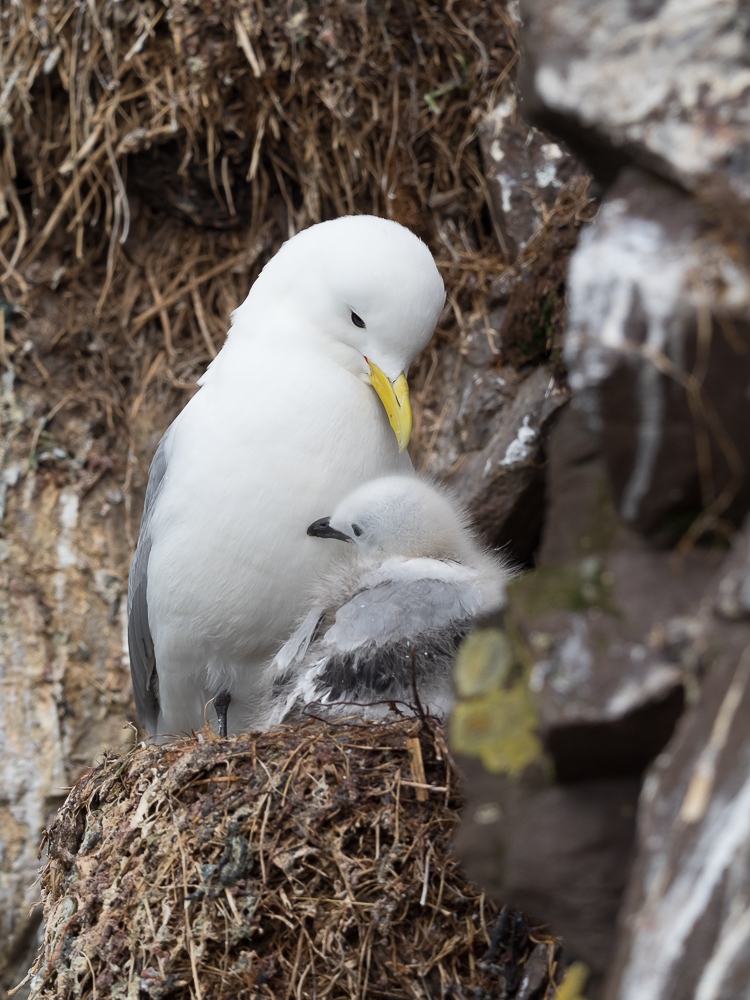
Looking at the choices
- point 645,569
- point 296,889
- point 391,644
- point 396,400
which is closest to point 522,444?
point 396,400

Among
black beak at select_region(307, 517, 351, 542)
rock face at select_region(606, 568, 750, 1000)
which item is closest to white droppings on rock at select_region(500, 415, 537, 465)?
black beak at select_region(307, 517, 351, 542)

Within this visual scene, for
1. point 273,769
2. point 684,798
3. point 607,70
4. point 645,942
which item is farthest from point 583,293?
point 273,769

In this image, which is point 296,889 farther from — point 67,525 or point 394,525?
point 67,525

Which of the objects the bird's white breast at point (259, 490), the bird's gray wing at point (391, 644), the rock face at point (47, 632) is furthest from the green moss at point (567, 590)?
the rock face at point (47, 632)

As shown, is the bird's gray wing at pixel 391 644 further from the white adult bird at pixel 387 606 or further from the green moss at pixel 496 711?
the green moss at pixel 496 711

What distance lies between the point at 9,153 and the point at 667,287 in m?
3.28

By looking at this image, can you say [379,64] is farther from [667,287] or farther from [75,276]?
[667,287]

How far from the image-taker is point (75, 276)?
4.02 m

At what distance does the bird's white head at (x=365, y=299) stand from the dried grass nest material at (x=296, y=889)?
2.81 ft

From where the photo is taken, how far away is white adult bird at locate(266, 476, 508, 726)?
219 cm

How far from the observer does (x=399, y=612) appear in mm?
2201

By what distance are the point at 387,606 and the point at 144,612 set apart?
93cm

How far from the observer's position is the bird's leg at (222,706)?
284 cm

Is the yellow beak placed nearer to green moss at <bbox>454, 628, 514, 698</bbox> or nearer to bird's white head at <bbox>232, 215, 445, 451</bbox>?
bird's white head at <bbox>232, 215, 445, 451</bbox>
